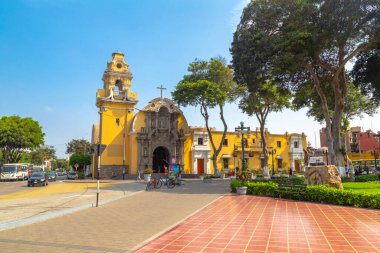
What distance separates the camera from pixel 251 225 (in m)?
8.40

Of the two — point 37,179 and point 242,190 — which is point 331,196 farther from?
point 37,179

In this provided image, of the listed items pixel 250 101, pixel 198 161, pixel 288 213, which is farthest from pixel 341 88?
pixel 198 161

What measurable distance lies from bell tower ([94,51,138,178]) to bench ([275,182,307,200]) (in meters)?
26.9

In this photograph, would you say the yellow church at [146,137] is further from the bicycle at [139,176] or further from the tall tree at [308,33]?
the tall tree at [308,33]

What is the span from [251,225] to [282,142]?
1699 inches

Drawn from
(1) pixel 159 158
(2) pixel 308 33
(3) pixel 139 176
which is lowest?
(3) pixel 139 176

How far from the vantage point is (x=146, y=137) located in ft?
132

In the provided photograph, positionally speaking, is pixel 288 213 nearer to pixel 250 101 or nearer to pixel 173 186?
pixel 173 186

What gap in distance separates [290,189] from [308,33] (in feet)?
37.6

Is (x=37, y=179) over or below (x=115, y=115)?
below

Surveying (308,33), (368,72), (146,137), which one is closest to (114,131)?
(146,137)

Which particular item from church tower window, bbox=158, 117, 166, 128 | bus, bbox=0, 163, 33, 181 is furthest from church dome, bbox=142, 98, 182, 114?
bus, bbox=0, 163, 33, 181

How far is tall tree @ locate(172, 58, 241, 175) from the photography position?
34.2 metres

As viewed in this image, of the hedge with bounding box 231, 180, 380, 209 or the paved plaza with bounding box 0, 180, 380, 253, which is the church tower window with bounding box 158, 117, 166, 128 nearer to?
the hedge with bounding box 231, 180, 380, 209
